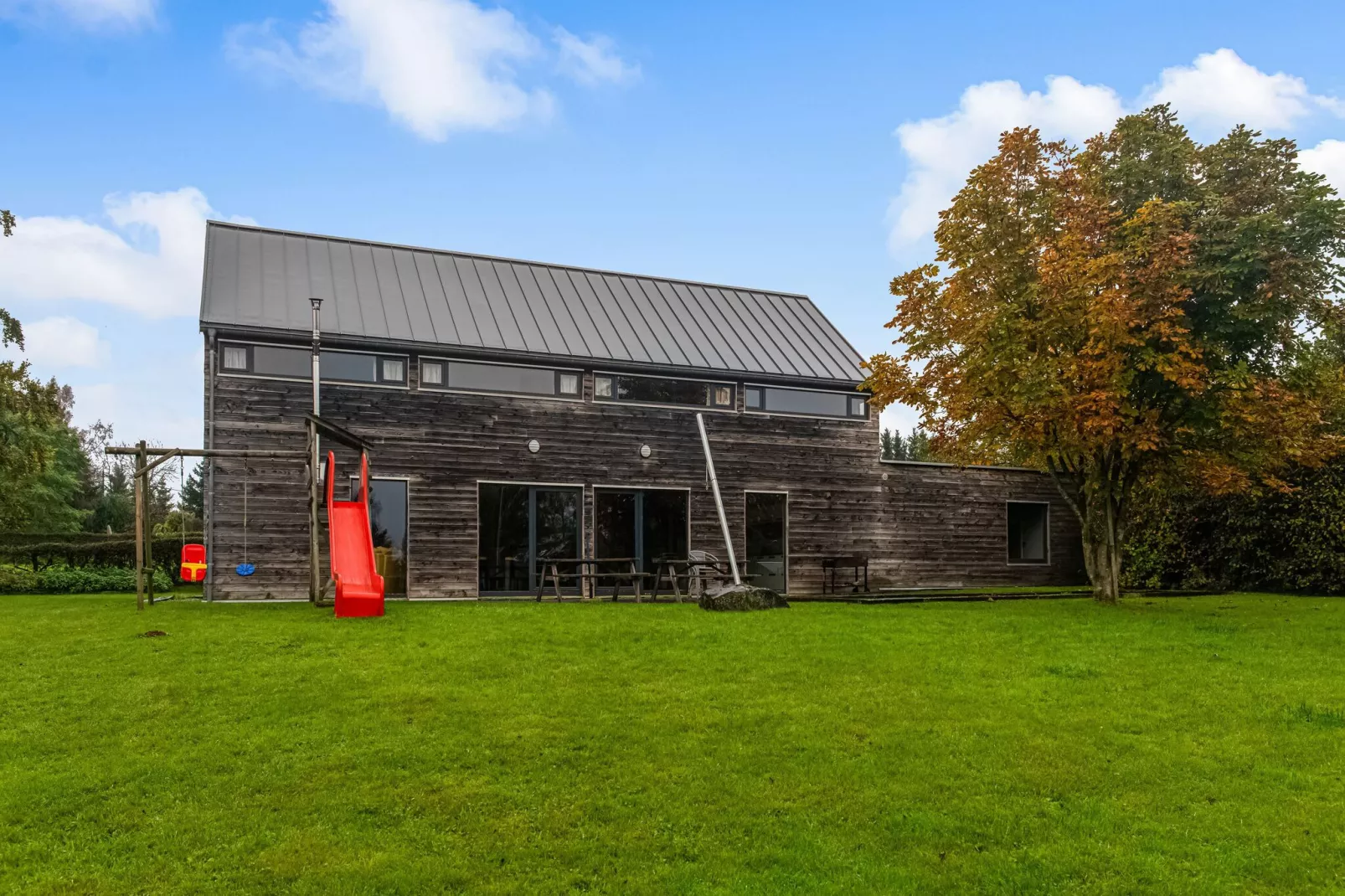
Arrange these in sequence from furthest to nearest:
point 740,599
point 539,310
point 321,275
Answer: point 539,310 → point 321,275 → point 740,599

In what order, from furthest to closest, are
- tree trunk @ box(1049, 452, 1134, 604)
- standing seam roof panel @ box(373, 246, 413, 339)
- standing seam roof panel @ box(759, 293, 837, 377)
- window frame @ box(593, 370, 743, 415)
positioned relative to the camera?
standing seam roof panel @ box(759, 293, 837, 377) → window frame @ box(593, 370, 743, 415) → standing seam roof panel @ box(373, 246, 413, 339) → tree trunk @ box(1049, 452, 1134, 604)

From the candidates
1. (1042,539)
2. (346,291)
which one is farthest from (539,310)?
(1042,539)

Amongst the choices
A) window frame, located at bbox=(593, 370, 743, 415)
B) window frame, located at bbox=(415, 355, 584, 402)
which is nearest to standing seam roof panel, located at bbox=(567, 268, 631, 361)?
window frame, located at bbox=(593, 370, 743, 415)

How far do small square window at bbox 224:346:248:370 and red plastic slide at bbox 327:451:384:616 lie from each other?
326 cm

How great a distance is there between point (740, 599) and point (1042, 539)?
11575 mm

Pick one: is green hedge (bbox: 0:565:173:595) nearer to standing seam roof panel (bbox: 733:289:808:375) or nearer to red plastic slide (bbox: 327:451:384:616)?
red plastic slide (bbox: 327:451:384:616)

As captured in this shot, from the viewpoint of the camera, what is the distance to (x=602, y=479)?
1695 centimetres

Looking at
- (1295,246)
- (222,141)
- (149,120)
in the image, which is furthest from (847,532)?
(149,120)

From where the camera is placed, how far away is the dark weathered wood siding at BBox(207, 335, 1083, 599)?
14.8 metres

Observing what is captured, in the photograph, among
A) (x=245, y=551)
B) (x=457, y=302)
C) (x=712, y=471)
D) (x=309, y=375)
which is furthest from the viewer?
(x=457, y=302)

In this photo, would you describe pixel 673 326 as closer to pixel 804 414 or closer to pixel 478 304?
pixel 804 414

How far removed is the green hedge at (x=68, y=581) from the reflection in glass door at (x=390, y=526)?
6011 mm

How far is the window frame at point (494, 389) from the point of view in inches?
629

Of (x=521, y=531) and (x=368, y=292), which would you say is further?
(x=368, y=292)
